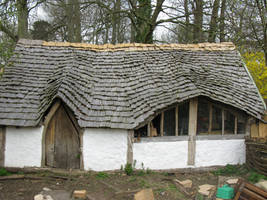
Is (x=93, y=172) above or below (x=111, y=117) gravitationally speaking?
below

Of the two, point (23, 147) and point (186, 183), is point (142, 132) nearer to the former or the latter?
point (186, 183)

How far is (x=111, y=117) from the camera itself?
21.5ft

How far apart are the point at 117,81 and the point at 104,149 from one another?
90.5 inches

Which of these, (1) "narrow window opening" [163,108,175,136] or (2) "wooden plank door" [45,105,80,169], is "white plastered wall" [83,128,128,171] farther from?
(1) "narrow window opening" [163,108,175,136]

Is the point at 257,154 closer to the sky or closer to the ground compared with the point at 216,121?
closer to the ground

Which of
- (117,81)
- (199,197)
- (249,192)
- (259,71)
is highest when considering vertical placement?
(259,71)

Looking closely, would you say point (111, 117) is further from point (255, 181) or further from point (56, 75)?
point (255, 181)

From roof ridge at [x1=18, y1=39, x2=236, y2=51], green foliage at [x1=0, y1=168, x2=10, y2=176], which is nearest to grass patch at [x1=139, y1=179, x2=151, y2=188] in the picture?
green foliage at [x1=0, y1=168, x2=10, y2=176]

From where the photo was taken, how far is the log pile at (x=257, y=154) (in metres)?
6.28

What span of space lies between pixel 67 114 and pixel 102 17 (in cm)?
697

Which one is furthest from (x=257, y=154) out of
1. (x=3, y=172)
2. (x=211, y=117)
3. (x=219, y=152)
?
(x=3, y=172)

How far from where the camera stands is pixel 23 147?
6965 mm

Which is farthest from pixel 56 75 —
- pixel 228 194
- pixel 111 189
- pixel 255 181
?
pixel 255 181

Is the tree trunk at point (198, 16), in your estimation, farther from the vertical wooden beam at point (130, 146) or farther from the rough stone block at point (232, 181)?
the rough stone block at point (232, 181)
